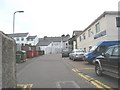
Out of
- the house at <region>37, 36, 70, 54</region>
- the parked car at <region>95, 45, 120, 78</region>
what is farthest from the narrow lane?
the house at <region>37, 36, 70, 54</region>

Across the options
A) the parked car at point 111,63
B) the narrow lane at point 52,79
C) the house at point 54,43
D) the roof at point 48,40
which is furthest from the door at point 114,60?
the roof at point 48,40

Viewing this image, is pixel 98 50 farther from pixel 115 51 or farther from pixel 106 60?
pixel 115 51

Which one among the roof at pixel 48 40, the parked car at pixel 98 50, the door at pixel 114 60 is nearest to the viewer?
the door at pixel 114 60

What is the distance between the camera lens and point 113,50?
12.0 m

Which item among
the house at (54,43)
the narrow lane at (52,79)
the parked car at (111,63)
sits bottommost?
the narrow lane at (52,79)

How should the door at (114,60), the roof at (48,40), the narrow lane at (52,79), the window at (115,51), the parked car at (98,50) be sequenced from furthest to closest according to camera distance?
the roof at (48,40), the parked car at (98,50), the window at (115,51), the door at (114,60), the narrow lane at (52,79)

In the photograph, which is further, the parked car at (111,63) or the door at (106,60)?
the door at (106,60)

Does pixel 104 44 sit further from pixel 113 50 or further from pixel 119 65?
pixel 119 65

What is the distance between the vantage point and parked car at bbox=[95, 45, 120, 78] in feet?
36.0

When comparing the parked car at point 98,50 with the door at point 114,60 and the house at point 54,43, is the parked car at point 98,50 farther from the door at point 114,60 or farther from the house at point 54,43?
the house at point 54,43

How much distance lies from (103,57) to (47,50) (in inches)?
3916

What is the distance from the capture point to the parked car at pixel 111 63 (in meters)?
11.0

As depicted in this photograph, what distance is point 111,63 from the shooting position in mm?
11594

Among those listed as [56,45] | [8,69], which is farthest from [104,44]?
[56,45]
